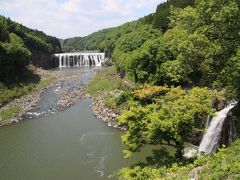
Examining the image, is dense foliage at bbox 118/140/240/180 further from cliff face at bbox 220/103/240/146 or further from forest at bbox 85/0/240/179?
cliff face at bbox 220/103/240/146

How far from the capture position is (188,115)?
21.6 meters

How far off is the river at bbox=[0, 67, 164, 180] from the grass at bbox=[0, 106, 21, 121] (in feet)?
6.36

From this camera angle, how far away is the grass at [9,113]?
45.2m

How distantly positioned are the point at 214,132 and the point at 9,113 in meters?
29.9

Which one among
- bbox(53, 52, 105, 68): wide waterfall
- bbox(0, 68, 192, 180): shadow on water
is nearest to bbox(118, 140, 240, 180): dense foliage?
bbox(0, 68, 192, 180): shadow on water

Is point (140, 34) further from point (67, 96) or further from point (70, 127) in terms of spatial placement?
point (70, 127)

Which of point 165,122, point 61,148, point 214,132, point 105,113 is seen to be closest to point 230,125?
point 214,132

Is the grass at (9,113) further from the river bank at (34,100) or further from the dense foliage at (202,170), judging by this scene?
the dense foliage at (202,170)

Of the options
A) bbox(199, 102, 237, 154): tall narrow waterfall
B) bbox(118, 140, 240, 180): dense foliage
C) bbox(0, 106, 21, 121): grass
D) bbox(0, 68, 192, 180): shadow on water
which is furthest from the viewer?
bbox(0, 106, 21, 121): grass

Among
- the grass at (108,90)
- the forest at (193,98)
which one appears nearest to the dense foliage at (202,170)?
the forest at (193,98)

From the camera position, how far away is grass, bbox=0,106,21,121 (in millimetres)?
45244

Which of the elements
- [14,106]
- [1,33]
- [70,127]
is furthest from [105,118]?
[1,33]

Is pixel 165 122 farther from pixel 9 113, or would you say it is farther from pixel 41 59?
pixel 41 59

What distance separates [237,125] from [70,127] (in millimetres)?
21732
